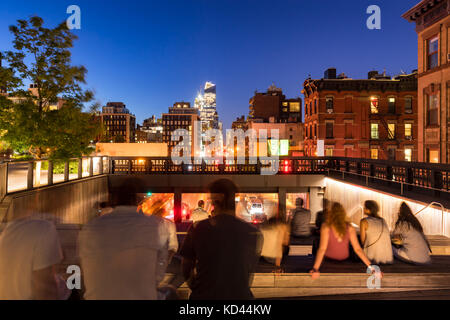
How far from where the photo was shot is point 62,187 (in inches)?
567

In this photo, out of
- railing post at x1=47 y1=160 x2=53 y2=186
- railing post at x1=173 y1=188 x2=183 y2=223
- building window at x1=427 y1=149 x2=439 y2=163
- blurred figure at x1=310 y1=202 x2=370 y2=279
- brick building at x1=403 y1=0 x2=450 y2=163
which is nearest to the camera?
blurred figure at x1=310 y1=202 x2=370 y2=279

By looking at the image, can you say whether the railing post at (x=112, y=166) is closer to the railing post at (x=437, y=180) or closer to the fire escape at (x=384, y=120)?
the railing post at (x=437, y=180)

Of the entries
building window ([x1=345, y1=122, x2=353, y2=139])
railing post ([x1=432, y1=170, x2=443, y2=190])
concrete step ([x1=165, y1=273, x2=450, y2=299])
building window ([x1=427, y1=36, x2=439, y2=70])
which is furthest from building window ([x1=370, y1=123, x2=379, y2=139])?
concrete step ([x1=165, y1=273, x2=450, y2=299])

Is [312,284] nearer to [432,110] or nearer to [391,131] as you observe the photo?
[432,110]

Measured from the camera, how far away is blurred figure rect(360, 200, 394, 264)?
17.2ft

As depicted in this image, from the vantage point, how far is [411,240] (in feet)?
18.1

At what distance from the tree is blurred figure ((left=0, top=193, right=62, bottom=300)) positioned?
12.2 meters

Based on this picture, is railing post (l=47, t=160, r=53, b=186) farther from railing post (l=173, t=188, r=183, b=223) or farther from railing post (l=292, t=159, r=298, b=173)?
railing post (l=292, t=159, r=298, b=173)

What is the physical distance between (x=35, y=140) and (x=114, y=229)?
517 inches

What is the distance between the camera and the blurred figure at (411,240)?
5.52 m

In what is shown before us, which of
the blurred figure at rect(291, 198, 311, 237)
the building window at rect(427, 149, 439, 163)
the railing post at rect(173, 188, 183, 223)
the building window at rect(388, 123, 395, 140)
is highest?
the building window at rect(388, 123, 395, 140)

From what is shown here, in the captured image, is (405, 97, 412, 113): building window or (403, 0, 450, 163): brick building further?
(405, 97, 412, 113): building window

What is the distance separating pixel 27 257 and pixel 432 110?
74.6 ft
